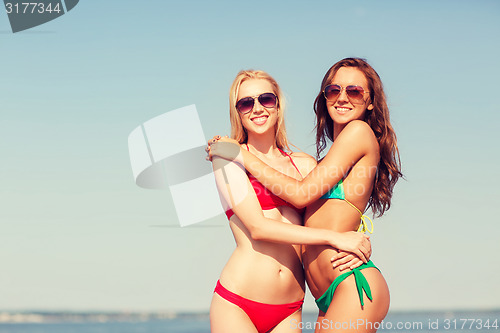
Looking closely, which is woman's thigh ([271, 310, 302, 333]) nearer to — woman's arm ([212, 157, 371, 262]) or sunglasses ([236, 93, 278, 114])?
woman's arm ([212, 157, 371, 262])

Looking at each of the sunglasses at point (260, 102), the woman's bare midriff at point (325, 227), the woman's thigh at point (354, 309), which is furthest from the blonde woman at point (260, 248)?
the woman's thigh at point (354, 309)

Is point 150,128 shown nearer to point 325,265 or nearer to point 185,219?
point 185,219

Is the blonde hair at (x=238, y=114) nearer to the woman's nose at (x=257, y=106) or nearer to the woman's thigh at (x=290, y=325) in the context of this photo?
the woman's nose at (x=257, y=106)

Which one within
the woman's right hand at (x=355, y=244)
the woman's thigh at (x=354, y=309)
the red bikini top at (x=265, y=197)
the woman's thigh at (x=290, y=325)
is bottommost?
the woman's thigh at (x=290, y=325)

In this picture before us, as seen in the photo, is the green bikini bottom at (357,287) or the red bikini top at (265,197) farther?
the red bikini top at (265,197)

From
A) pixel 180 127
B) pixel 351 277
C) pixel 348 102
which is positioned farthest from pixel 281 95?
pixel 351 277

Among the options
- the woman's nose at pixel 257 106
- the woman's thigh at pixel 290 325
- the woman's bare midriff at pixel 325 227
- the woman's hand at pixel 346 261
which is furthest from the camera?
the woman's nose at pixel 257 106

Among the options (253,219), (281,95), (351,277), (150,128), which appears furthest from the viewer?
(150,128)

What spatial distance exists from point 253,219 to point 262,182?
336 mm

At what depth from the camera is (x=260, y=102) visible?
5375 millimetres

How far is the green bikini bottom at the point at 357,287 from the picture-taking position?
439cm

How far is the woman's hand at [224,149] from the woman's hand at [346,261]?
1237mm

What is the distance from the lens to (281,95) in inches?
222

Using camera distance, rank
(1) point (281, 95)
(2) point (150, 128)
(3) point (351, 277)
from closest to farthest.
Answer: (3) point (351, 277) → (1) point (281, 95) → (2) point (150, 128)
